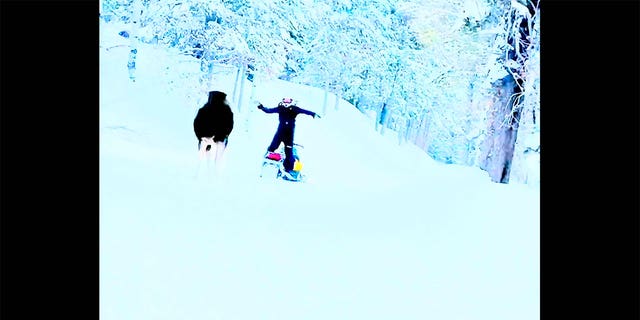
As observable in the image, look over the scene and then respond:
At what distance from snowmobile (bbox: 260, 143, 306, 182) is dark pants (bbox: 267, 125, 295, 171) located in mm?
18

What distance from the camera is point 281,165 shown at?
90.7 inches

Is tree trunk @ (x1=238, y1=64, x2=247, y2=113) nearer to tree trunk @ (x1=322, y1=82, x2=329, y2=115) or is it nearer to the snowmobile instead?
the snowmobile

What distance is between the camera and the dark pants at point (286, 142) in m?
2.27

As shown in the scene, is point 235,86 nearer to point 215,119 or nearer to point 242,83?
point 242,83

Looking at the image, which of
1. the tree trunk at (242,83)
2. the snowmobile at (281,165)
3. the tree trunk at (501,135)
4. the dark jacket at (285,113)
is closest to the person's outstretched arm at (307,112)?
the dark jacket at (285,113)

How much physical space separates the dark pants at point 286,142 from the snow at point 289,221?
0.13 ft

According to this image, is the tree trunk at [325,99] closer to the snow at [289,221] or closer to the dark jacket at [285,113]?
the snow at [289,221]

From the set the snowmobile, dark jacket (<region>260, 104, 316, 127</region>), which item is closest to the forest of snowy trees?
dark jacket (<region>260, 104, 316, 127</region>)

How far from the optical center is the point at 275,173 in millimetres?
2322

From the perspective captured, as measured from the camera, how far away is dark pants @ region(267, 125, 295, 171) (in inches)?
89.4

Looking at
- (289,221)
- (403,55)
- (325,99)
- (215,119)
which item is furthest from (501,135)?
(215,119)

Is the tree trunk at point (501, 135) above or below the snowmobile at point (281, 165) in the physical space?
above
